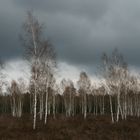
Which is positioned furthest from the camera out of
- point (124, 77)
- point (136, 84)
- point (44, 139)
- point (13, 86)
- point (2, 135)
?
point (13, 86)

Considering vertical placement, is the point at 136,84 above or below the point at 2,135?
above

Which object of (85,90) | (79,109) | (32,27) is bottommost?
(79,109)

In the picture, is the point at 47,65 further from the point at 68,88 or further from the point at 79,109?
the point at 79,109

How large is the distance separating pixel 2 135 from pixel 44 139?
392cm

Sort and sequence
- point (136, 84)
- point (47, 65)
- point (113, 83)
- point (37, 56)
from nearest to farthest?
point (37, 56), point (47, 65), point (113, 83), point (136, 84)

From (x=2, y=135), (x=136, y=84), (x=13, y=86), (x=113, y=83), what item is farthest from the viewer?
(x=13, y=86)

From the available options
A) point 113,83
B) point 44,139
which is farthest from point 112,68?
point 44,139

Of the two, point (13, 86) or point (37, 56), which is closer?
point (37, 56)

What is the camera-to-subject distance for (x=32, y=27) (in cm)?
2923

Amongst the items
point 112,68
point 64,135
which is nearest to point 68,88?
point 112,68

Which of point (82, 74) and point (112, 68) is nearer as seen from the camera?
point (112, 68)

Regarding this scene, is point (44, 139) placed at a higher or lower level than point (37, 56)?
lower

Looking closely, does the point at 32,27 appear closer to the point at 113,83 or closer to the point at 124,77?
the point at 113,83

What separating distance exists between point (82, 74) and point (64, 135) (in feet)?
140
